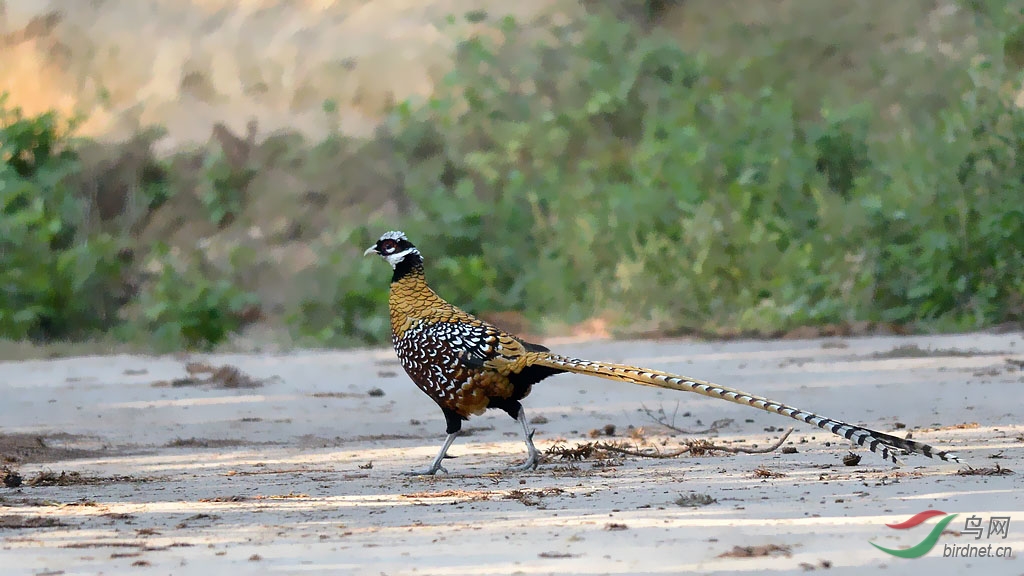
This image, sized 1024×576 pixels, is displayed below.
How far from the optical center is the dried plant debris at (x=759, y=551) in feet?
13.9

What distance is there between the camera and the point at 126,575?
421cm

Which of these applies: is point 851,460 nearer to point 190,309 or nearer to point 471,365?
point 471,365

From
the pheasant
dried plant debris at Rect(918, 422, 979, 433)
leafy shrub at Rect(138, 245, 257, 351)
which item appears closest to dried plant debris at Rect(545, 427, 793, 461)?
the pheasant

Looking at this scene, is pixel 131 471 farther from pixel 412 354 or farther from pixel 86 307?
pixel 86 307

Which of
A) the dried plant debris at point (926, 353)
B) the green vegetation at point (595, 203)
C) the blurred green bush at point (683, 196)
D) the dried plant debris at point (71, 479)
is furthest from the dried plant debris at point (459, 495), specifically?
the blurred green bush at point (683, 196)

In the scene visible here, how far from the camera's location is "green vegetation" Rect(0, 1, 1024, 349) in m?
15.0

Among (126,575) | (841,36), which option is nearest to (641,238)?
(841,36)

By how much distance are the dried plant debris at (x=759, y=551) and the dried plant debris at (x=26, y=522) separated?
2559 mm

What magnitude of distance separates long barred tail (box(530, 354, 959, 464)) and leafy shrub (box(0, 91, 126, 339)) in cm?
1155

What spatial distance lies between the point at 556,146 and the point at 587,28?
126 inches

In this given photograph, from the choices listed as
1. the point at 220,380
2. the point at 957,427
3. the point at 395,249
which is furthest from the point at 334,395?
the point at 957,427

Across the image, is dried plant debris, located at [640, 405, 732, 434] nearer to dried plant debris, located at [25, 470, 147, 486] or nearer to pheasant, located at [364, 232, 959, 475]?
pheasant, located at [364, 232, 959, 475]

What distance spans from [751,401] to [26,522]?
3221 mm

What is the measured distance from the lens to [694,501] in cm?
534
